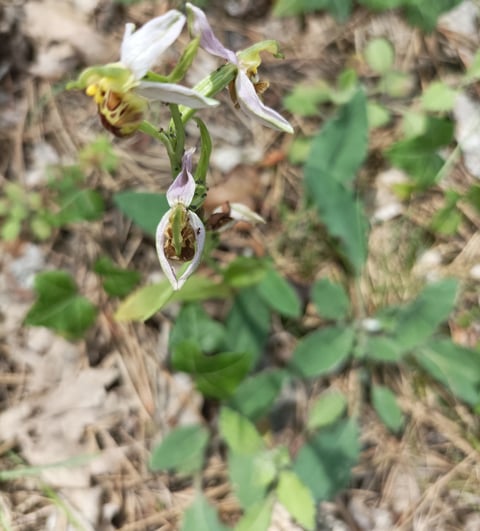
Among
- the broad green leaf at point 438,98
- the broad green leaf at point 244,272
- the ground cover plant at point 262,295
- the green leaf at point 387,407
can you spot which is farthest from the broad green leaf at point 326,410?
the broad green leaf at point 438,98

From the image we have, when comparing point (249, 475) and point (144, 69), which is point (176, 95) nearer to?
point (144, 69)

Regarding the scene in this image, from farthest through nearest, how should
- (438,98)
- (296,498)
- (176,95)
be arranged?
(438,98), (296,498), (176,95)

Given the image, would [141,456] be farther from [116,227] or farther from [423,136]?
[423,136]

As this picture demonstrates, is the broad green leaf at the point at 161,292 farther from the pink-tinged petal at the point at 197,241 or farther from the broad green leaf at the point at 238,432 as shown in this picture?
the pink-tinged petal at the point at 197,241

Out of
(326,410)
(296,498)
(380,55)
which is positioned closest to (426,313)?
(326,410)

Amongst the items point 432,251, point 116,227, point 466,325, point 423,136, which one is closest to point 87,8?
point 116,227

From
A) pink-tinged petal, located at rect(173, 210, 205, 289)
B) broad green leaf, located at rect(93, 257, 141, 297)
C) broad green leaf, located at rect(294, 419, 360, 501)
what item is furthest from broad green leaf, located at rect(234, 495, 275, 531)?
pink-tinged petal, located at rect(173, 210, 205, 289)

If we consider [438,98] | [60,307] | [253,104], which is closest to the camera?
[253,104]

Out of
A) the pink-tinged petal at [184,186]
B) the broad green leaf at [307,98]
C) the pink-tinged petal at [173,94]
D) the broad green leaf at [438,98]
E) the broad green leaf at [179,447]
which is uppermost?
the pink-tinged petal at [173,94]
